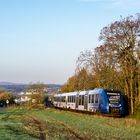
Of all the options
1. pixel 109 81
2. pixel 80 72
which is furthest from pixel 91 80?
pixel 109 81

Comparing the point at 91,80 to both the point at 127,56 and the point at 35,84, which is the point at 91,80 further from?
the point at 35,84

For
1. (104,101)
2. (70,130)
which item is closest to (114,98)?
(104,101)

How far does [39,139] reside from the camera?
22.7 meters

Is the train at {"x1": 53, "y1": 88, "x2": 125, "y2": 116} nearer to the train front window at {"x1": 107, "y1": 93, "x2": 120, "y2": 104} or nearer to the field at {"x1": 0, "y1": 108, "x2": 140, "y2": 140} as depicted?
the train front window at {"x1": 107, "y1": 93, "x2": 120, "y2": 104}

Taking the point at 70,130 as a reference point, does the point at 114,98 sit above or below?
above

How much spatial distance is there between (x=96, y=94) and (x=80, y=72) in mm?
23313

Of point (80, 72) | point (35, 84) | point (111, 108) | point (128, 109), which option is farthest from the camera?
point (35, 84)

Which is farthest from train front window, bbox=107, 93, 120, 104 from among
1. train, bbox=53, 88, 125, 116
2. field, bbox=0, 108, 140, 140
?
field, bbox=0, 108, 140, 140

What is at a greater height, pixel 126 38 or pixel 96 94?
pixel 126 38

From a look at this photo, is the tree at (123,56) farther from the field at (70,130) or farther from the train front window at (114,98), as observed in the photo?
the field at (70,130)

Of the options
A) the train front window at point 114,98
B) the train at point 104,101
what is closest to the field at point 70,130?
the train at point 104,101

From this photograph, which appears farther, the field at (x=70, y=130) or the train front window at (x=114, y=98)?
the train front window at (x=114, y=98)

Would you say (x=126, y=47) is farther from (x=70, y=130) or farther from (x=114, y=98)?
(x=70, y=130)

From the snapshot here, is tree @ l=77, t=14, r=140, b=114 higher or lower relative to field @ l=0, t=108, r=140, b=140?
higher
